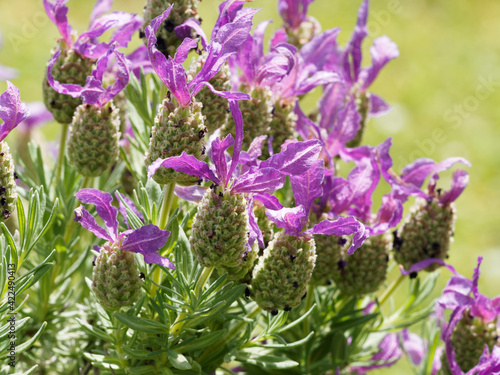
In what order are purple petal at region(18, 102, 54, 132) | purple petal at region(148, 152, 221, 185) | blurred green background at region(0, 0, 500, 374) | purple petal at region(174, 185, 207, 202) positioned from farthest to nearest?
blurred green background at region(0, 0, 500, 374) < purple petal at region(18, 102, 54, 132) < purple petal at region(174, 185, 207, 202) < purple petal at region(148, 152, 221, 185)

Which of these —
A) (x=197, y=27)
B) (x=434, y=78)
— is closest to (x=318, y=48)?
(x=197, y=27)

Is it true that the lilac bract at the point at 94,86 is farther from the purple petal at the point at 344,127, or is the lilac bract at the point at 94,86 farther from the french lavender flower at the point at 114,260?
the purple petal at the point at 344,127

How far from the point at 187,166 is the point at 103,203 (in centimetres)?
15

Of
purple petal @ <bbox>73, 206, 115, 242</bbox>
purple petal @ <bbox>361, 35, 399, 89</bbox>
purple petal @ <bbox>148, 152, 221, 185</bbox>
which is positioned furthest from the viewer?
purple petal @ <bbox>361, 35, 399, 89</bbox>

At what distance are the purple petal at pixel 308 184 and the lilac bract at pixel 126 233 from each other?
20 centimetres

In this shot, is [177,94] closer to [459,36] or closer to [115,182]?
[115,182]

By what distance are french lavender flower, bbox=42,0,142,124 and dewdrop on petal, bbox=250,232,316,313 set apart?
0.46 meters

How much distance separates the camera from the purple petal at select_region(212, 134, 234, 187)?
3.00 ft

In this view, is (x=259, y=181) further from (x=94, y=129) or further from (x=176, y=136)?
(x=94, y=129)

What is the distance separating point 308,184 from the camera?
981mm

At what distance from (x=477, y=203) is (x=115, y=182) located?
3.11 metres

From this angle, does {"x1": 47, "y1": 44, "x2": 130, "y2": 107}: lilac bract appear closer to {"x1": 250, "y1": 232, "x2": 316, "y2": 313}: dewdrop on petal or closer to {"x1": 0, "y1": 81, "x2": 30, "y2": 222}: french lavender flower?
{"x1": 0, "y1": 81, "x2": 30, "y2": 222}: french lavender flower

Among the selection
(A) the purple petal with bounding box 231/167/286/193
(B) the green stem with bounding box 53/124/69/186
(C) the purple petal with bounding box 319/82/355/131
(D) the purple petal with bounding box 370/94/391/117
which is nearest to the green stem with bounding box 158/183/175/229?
(A) the purple petal with bounding box 231/167/286/193

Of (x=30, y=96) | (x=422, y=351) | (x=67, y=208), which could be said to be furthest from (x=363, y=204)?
(x=30, y=96)
